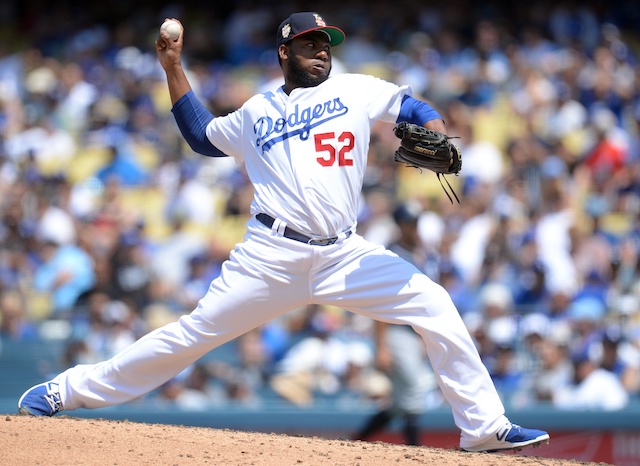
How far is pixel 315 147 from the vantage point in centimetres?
449

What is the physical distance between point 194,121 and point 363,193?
511cm

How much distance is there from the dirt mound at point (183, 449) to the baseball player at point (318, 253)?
253 mm

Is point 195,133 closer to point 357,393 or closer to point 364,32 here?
point 357,393

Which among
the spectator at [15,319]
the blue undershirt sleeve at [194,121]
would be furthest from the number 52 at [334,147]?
the spectator at [15,319]

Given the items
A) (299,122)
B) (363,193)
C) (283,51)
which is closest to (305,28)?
(283,51)

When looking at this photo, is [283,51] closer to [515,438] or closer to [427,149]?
[427,149]

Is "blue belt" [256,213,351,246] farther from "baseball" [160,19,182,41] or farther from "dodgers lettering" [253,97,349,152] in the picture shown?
"baseball" [160,19,182,41]

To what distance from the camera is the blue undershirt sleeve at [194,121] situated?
190 inches

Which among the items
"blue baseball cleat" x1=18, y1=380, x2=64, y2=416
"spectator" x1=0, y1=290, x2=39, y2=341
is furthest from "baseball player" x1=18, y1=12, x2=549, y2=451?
"spectator" x1=0, y1=290, x2=39, y2=341

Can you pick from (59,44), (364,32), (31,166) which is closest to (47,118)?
(31,166)

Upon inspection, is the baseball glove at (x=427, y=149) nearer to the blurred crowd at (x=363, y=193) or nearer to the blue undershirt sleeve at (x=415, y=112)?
the blue undershirt sleeve at (x=415, y=112)

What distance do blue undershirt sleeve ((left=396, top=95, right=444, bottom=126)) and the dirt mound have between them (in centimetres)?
148

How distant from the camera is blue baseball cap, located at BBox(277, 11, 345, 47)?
15.1 ft

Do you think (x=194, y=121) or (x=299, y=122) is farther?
(x=194, y=121)
